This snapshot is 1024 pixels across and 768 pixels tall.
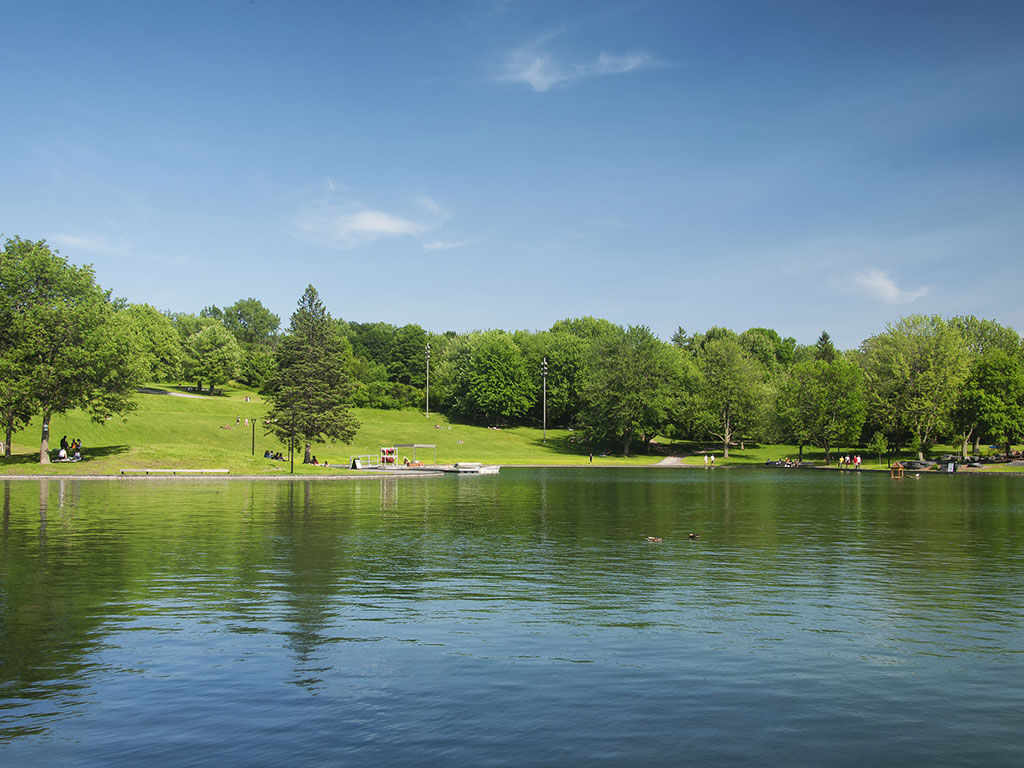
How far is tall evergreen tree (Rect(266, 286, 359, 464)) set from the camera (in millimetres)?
90062

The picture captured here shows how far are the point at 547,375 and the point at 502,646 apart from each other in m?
144

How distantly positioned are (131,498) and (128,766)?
136 ft

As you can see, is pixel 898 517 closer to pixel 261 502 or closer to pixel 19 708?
pixel 261 502

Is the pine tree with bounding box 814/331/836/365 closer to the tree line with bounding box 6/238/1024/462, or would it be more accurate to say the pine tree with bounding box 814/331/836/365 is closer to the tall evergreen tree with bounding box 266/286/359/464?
the tree line with bounding box 6/238/1024/462

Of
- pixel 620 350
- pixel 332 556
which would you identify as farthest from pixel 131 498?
pixel 620 350

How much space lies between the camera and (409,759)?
11.0 m

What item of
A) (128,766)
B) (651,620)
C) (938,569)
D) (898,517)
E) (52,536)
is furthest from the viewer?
(898,517)

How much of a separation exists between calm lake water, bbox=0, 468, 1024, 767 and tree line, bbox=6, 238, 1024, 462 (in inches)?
1681

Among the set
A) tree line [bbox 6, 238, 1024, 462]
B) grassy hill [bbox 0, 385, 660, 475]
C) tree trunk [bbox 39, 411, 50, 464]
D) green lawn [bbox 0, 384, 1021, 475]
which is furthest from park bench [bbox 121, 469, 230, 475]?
tree line [bbox 6, 238, 1024, 462]

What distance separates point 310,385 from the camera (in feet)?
301

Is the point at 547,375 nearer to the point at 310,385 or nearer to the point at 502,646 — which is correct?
the point at 310,385

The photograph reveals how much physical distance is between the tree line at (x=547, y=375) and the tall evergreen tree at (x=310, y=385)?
19 centimetres

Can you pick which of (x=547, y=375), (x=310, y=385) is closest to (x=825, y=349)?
(x=547, y=375)

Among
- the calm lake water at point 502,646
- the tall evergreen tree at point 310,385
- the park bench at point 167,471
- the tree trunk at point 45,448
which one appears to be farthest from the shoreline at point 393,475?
the calm lake water at point 502,646
